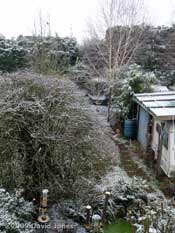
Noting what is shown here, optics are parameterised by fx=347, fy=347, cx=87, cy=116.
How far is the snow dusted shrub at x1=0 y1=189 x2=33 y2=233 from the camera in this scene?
4.93 metres

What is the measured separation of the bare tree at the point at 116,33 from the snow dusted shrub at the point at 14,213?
793 cm

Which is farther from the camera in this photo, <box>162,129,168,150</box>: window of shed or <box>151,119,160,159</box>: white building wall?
<box>151,119,160,159</box>: white building wall

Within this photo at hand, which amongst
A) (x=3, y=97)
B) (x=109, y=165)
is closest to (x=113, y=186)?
(x=109, y=165)

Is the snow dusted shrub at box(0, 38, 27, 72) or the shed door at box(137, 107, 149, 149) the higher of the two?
the snow dusted shrub at box(0, 38, 27, 72)

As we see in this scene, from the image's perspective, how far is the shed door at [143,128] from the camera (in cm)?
1077

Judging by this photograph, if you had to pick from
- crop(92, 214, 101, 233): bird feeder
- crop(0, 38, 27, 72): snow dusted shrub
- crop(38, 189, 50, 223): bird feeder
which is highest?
crop(0, 38, 27, 72): snow dusted shrub

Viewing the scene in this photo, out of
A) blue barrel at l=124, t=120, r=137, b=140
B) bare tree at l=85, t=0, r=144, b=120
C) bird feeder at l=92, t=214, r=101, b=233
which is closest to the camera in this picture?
bird feeder at l=92, t=214, r=101, b=233

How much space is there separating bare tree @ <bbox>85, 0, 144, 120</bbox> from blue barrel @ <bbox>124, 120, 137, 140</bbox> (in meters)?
1.41

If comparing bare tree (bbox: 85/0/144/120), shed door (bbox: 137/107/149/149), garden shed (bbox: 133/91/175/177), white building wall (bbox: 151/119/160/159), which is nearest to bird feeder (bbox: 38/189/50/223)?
garden shed (bbox: 133/91/175/177)

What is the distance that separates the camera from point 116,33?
14.1 meters

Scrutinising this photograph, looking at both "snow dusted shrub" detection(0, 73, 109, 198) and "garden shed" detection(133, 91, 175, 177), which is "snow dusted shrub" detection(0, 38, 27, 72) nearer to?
"garden shed" detection(133, 91, 175, 177)

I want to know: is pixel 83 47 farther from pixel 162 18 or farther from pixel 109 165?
pixel 109 165

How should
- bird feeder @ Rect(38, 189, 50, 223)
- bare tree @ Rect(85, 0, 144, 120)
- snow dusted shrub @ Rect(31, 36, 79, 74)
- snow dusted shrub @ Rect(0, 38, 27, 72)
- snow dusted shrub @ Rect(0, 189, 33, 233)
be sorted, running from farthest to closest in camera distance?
snow dusted shrub @ Rect(0, 38, 27, 72) < bare tree @ Rect(85, 0, 144, 120) < snow dusted shrub @ Rect(31, 36, 79, 74) < bird feeder @ Rect(38, 189, 50, 223) < snow dusted shrub @ Rect(0, 189, 33, 233)

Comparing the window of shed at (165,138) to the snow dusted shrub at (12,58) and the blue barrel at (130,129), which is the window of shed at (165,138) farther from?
the snow dusted shrub at (12,58)
